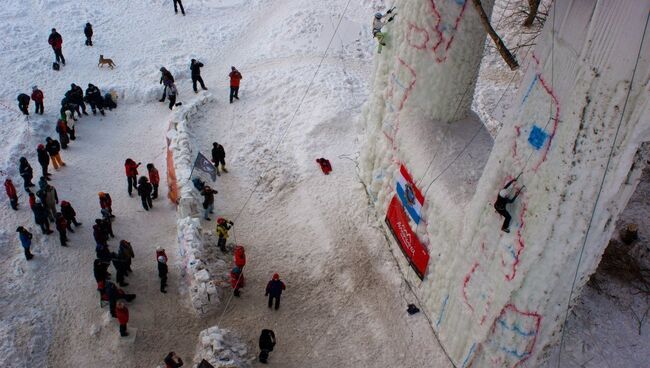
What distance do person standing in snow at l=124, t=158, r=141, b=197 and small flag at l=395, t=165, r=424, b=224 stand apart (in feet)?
24.7

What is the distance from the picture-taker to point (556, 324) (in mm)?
10688

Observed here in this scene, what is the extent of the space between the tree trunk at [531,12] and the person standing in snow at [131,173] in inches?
607

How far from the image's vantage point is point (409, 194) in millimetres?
13516

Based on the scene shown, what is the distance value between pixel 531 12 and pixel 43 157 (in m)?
17.9

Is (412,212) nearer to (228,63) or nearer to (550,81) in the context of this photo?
(550,81)

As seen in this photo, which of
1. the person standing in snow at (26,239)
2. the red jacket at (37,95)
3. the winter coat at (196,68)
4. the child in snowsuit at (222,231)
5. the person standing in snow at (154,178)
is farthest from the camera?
the winter coat at (196,68)

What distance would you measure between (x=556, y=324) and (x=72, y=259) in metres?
11.4

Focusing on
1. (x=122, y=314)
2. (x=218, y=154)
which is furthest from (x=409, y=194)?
(x=122, y=314)

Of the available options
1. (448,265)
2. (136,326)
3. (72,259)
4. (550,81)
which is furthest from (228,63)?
(550,81)

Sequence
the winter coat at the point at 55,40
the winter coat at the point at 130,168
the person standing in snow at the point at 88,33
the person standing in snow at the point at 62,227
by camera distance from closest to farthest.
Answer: the person standing in snow at the point at 62,227 < the winter coat at the point at 130,168 < the winter coat at the point at 55,40 < the person standing in snow at the point at 88,33

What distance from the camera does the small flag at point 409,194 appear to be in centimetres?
1311

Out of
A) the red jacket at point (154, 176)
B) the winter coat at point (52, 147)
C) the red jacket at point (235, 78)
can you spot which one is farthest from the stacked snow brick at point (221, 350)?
the red jacket at point (235, 78)

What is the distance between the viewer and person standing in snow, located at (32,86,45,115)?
19297 millimetres

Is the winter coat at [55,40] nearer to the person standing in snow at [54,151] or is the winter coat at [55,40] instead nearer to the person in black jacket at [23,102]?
the person in black jacket at [23,102]
